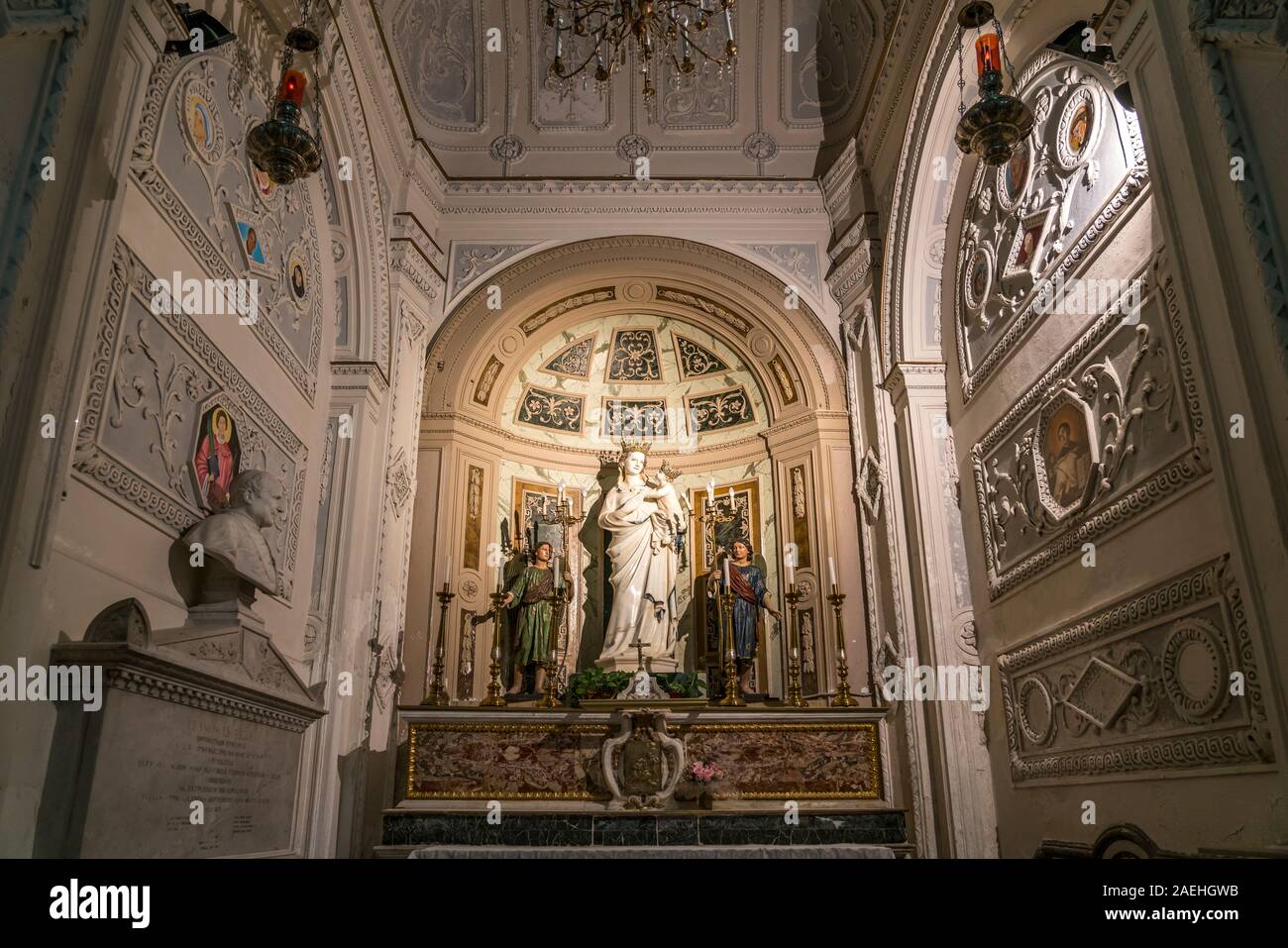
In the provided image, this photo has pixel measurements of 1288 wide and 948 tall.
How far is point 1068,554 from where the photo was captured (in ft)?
18.5

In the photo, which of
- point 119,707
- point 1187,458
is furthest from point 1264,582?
point 119,707

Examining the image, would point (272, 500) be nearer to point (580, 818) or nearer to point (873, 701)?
point (580, 818)

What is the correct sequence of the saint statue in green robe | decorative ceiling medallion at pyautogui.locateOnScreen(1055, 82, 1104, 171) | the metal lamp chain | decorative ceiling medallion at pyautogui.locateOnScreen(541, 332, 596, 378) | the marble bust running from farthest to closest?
decorative ceiling medallion at pyautogui.locateOnScreen(541, 332, 596, 378) → the saint statue in green robe → the metal lamp chain → decorative ceiling medallion at pyautogui.locateOnScreen(1055, 82, 1104, 171) → the marble bust

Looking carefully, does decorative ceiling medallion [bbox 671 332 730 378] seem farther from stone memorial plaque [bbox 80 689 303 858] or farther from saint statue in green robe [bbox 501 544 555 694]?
stone memorial plaque [bbox 80 689 303 858]

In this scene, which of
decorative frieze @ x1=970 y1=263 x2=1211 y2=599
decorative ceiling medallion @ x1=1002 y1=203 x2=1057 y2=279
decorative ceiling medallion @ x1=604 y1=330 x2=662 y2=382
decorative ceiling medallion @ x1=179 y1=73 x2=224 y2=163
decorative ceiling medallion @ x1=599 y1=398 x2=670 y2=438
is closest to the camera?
decorative frieze @ x1=970 y1=263 x2=1211 y2=599

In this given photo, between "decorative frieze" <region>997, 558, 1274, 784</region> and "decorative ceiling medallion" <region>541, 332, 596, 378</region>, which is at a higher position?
"decorative ceiling medallion" <region>541, 332, 596, 378</region>

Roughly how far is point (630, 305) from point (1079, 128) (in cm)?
574

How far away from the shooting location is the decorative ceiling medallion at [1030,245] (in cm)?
605

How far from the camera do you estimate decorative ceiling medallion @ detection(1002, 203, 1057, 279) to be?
6047mm

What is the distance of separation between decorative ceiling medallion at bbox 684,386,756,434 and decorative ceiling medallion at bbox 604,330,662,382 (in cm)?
59

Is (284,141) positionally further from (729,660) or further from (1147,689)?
(1147,689)

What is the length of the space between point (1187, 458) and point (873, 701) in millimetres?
4183

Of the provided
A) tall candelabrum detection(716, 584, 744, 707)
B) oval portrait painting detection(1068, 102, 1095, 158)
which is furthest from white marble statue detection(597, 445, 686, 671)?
oval portrait painting detection(1068, 102, 1095, 158)

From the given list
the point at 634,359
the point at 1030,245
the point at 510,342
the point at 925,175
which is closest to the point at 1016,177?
the point at 1030,245
